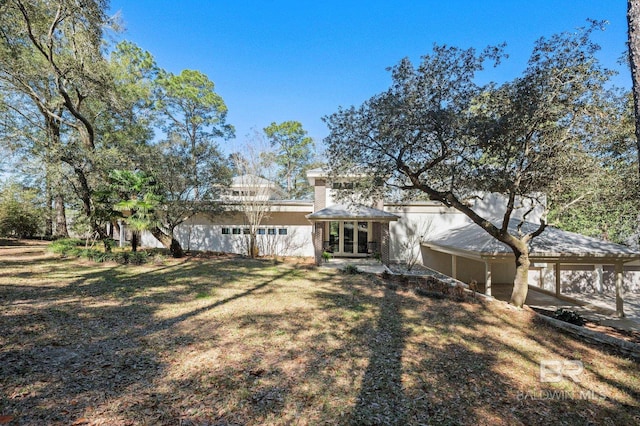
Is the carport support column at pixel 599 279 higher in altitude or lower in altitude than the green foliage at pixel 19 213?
lower

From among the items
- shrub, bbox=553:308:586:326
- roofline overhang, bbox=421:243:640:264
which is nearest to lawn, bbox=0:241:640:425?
shrub, bbox=553:308:586:326

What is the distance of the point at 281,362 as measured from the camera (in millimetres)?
4371

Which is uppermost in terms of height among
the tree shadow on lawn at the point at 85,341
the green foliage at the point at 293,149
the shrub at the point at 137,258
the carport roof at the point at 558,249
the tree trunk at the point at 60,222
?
the green foliage at the point at 293,149

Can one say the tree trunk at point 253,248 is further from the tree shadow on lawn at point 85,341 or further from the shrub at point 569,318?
the shrub at point 569,318

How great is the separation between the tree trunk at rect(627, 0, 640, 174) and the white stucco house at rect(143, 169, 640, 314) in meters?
7.41

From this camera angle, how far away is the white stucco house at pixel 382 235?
13.5m

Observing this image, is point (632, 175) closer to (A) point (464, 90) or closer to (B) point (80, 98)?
(A) point (464, 90)

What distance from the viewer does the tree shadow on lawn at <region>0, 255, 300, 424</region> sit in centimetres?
318

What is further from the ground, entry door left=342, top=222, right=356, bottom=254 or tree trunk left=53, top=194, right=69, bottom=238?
tree trunk left=53, top=194, right=69, bottom=238

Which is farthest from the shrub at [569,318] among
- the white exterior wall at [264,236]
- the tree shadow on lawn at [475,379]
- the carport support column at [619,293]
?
the white exterior wall at [264,236]

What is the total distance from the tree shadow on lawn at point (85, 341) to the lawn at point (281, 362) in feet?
0.08

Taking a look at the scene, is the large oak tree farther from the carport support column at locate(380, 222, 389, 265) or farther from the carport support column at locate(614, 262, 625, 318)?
the carport support column at locate(380, 222, 389, 265)

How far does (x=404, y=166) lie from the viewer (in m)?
8.32

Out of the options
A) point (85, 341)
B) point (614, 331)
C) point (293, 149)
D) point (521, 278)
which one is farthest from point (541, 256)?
point (293, 149)
